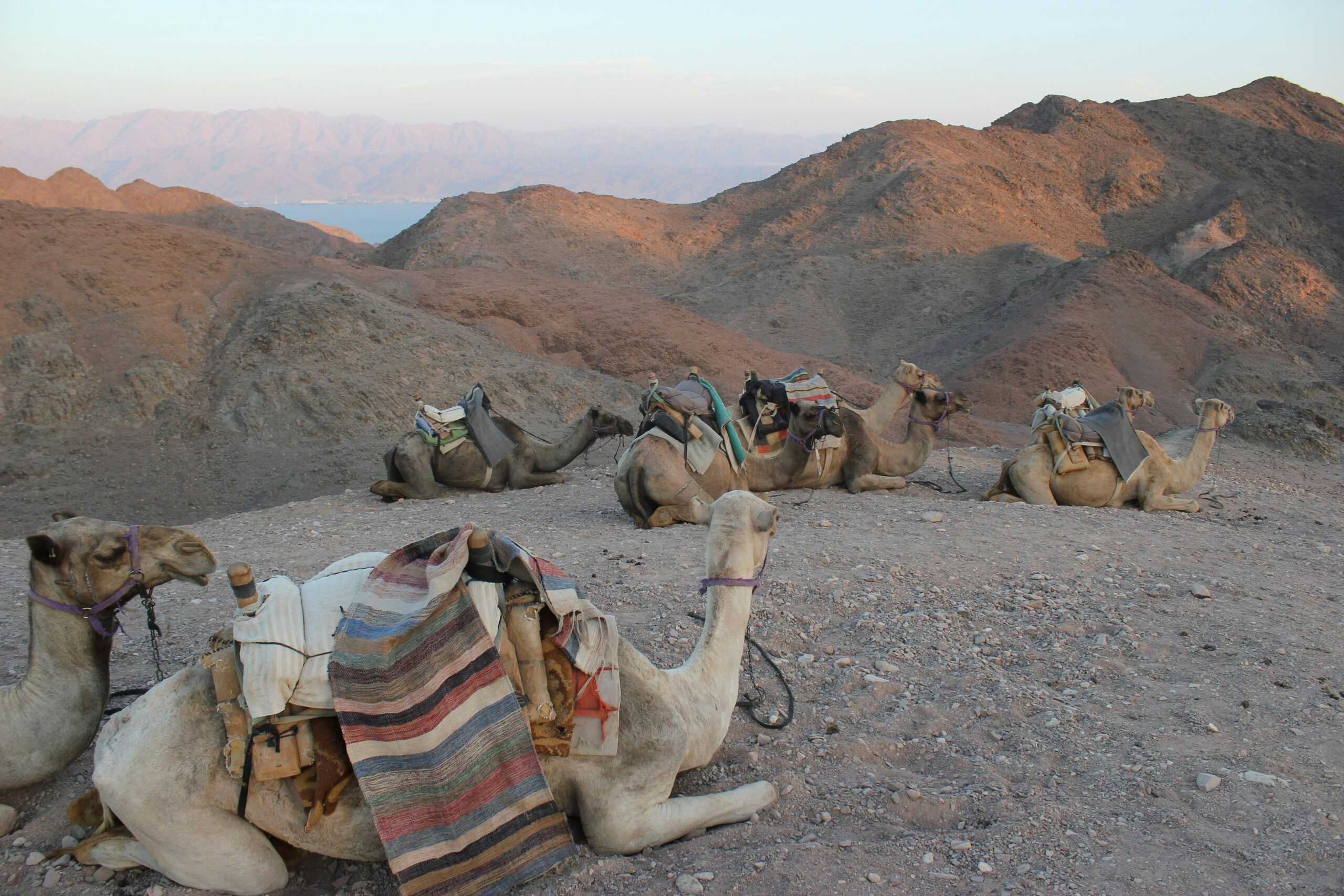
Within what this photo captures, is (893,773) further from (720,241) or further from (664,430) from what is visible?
(720,241)

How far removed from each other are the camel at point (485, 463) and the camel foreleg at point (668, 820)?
24.4 feet

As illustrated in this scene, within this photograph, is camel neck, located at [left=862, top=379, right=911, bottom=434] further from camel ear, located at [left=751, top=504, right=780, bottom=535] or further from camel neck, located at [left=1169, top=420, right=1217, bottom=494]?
camel ear, located at [left=751, top=504, right=780, bottom=535]

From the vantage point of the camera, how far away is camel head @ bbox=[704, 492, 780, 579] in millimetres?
3689

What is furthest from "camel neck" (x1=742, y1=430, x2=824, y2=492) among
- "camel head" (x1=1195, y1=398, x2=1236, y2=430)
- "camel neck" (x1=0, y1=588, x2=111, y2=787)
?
"camel neck" (x1=0, y1=588, x2=111, y2=787)

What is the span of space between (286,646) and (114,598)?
0.94m

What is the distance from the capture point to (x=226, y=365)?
49.7 feet

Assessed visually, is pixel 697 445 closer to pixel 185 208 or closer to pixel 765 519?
pixel 765 519

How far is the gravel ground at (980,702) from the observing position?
313 cm

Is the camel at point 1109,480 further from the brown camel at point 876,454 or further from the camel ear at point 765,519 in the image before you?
the camel ear at point 765,519

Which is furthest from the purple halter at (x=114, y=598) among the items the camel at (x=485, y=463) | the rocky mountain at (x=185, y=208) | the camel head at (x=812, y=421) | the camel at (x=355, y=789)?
the rocky mountain at (x=185, y=208)

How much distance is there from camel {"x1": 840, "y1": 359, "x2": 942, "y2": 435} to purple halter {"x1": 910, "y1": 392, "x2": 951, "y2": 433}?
20 centimetres

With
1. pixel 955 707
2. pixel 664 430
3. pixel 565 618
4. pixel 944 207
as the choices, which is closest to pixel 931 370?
pixel 944 207

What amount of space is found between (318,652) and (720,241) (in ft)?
111

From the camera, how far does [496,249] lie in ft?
101
